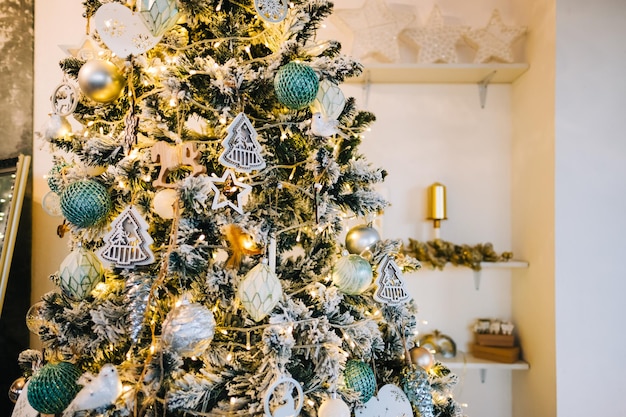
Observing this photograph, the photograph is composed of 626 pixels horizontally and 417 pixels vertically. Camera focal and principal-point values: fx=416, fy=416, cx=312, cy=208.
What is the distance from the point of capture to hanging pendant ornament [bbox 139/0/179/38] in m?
0.87

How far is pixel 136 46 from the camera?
915 millimetres

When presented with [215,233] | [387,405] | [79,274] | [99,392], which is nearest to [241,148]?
[215,233]

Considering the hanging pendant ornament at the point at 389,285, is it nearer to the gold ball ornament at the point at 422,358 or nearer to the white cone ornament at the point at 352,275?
the white cone ornament at the point at 352,275

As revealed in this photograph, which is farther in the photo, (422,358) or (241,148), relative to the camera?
(422,358)

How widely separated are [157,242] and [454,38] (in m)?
1.54

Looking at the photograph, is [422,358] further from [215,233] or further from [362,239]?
[215,233]

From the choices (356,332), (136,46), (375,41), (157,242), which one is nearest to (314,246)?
(356,332)

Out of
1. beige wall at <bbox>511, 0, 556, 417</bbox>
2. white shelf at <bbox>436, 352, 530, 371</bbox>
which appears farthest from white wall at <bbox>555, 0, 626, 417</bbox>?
white shelf at <bbox>436, 352, 530, 371</bbox>

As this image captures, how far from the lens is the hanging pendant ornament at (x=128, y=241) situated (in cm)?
86

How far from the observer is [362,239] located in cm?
110

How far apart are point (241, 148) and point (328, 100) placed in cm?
23

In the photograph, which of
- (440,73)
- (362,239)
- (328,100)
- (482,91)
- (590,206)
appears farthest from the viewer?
(482,91)

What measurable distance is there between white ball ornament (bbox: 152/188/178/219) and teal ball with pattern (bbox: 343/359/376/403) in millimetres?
551

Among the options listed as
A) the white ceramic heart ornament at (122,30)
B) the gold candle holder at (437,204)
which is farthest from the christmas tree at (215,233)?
the gold candle holder at (437,204)
